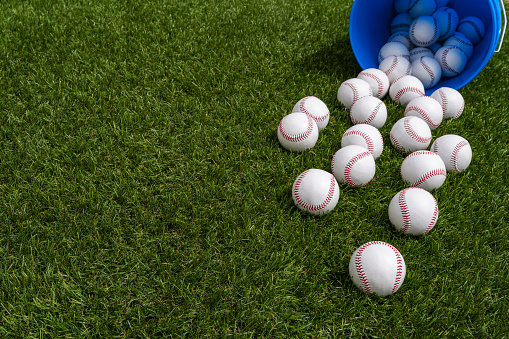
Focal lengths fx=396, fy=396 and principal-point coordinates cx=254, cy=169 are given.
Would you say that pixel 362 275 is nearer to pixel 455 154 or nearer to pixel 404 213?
pixel 404 213

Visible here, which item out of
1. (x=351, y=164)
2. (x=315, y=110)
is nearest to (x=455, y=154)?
(x=351, y=164)

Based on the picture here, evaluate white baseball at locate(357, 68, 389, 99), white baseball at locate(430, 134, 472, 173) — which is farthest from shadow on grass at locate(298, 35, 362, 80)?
white baseball at locate(430, 134, 472, 173)

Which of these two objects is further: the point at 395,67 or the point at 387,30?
the point at 387,30

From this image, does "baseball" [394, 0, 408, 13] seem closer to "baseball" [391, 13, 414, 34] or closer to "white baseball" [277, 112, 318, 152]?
"baseball" [391, 13, 414, 34]

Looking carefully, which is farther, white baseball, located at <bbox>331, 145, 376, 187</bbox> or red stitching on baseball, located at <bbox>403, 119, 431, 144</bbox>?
red stitching on baseball, located at <bbox>403, 119, 431, 144</bbox>

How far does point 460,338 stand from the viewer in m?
2.23

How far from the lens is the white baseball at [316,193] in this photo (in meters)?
2.71

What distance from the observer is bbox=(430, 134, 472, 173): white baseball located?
3193mm

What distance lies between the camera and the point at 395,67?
417cm

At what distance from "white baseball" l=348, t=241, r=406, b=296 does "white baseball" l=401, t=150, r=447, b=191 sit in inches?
32.8

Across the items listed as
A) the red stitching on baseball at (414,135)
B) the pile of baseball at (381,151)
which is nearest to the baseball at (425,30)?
the pile of baseball at (381,151)

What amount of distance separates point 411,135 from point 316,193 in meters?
1.18

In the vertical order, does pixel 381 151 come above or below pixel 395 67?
below

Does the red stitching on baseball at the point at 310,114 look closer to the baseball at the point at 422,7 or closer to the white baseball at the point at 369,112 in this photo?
the white baseball at the point at 369,112
